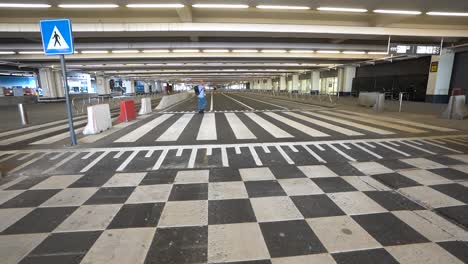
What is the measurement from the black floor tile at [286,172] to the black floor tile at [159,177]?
2038mm

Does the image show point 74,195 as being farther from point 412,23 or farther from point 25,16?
point 412,23

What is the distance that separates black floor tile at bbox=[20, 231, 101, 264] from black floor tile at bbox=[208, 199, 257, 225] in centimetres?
143

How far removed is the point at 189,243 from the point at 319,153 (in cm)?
455

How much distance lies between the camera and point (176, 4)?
10352 millimetres

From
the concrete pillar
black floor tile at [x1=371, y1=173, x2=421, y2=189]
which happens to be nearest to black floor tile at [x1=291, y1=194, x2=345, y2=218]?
black floor tile at [x1=371, y1=173, x2=421, y2=189]

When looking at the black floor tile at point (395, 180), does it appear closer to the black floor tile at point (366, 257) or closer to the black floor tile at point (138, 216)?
the black floor tile at point (366, 257)

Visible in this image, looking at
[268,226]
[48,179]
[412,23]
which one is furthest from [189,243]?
[412,23]

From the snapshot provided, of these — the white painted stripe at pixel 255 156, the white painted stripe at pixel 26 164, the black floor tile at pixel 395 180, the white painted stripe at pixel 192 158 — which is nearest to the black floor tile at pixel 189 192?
the white painted stripe at pixel 192 158

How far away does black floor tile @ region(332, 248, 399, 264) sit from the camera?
2.51 m

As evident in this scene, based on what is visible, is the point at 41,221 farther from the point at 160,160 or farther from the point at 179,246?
the point at 160,160

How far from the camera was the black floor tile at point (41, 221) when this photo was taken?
3.11 metres

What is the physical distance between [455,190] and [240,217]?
12.1ft

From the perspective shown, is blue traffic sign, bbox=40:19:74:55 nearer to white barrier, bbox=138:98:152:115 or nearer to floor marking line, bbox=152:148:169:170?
floor marking line, bbox=152:148:169:170

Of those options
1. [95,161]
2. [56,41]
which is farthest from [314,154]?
[56,41]
